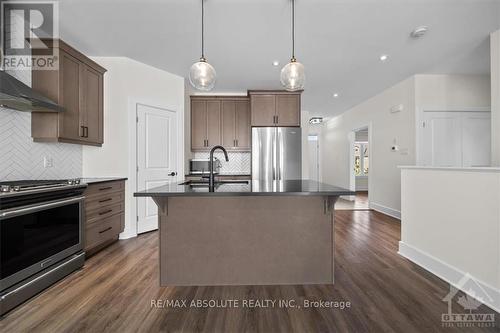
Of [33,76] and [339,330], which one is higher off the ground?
[33,76]

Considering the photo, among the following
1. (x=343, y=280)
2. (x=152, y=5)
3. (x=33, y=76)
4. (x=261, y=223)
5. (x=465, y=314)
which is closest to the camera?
(x=465, y=314)

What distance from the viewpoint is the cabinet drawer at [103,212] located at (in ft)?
8.21

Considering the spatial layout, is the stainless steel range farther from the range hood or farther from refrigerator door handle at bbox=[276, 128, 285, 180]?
refrigerator door handle at bbox=[276, 128, 285, 180]

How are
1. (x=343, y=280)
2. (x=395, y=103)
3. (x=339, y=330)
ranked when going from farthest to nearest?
(x=395, y=103) < (x=343, y=280) < (x=339, y=330)

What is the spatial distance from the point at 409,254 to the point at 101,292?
3262mm

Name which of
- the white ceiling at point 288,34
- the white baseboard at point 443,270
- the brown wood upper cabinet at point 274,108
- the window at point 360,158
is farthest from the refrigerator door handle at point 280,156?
the window at point 360,158

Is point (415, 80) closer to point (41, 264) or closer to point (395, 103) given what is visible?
point (395, 103)

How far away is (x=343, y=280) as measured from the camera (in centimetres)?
203

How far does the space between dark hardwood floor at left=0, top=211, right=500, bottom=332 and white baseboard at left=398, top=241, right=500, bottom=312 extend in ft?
0.25

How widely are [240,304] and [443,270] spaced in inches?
78.7

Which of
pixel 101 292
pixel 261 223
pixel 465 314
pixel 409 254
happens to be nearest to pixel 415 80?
pixel 409 254

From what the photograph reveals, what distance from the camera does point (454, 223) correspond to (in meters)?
1.98

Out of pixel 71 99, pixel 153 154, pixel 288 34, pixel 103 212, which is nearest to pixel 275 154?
pixel 288 34

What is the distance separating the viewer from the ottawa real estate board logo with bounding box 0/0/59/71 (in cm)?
224
